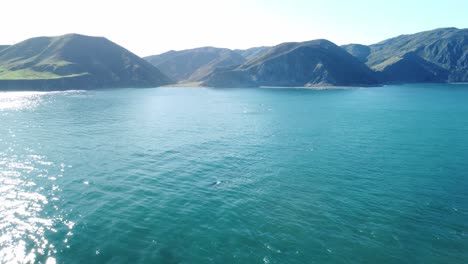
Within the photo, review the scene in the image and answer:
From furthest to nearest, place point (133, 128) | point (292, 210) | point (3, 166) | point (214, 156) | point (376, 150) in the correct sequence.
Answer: point (133, 128)
point (376, 150)
point (214, 156)
point (3, 166)
point (292, 210)

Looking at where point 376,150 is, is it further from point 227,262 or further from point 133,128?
point 133,128

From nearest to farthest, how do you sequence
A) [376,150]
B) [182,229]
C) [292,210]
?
[182,229]
[292,210]
[376,150]

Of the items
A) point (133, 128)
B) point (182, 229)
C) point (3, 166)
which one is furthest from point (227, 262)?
point (133, 128)

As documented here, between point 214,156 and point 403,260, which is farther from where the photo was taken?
point 214,156

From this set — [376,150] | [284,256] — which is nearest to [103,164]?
[284,256]

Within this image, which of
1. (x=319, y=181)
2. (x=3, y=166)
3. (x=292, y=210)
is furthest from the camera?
(x=3, y=166)

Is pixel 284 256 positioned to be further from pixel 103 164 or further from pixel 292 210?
pixel 103 164
